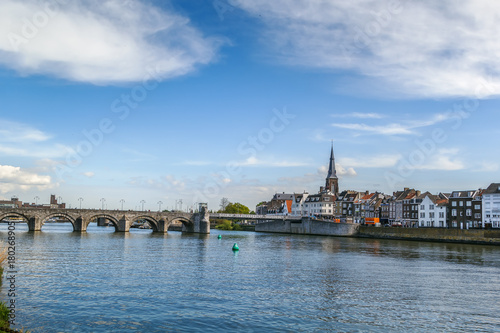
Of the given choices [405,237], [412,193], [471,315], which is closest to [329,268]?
[471,315]

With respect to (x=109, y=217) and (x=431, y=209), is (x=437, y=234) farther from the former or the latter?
(x=109, y=217)

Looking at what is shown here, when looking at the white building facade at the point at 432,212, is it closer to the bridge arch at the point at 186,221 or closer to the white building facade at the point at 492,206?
the white building facade at the point at 492,206

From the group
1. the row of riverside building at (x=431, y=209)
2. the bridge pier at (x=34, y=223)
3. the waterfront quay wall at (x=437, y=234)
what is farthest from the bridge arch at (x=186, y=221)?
the row of riverside building at (x=431, y=209)

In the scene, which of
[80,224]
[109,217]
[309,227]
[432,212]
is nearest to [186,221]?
[109,217]

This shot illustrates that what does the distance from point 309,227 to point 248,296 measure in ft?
427

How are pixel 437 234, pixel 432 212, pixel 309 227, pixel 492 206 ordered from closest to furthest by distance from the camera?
pixel 437 234
pixel 492 206
pixel 432 212
pixel 309 227

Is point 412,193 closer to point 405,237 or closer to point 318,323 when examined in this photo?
point 405,237

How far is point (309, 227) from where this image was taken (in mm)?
164750

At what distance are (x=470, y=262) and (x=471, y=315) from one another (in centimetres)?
3903

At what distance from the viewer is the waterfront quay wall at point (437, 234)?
108 metres

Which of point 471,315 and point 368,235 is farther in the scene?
point 368,235

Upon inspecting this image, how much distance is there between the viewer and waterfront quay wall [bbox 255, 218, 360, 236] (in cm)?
14812

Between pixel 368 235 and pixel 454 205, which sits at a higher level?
pixel 454 205

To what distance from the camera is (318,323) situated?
2928 cm
